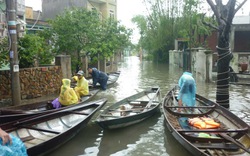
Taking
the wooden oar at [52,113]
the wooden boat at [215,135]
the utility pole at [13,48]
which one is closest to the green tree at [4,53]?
the utility pole at [13,48]

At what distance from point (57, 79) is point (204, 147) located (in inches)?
336

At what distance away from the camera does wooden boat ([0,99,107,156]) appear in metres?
5.66

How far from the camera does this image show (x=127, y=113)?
27.8 ft

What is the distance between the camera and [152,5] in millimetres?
35438

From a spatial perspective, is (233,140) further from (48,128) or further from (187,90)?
(48,128)

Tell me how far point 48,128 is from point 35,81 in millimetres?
4839

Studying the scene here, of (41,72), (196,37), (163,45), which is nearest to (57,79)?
(41,72)

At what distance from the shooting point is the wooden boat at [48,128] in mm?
5656

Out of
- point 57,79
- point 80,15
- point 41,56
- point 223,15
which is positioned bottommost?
point 57,79

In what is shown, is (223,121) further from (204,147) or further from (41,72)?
(41,72)

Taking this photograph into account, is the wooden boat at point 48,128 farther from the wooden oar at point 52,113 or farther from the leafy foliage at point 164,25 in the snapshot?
the leafy foliage at point 164,25

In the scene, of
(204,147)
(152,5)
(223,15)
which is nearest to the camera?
(204,147)

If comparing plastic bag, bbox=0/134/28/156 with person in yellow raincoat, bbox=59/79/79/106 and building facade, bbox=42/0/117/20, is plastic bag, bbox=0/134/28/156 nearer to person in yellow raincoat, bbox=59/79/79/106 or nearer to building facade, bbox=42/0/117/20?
person in yellow raincoat, bbox=59/79/79/106

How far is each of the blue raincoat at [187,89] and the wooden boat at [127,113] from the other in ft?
3.41
